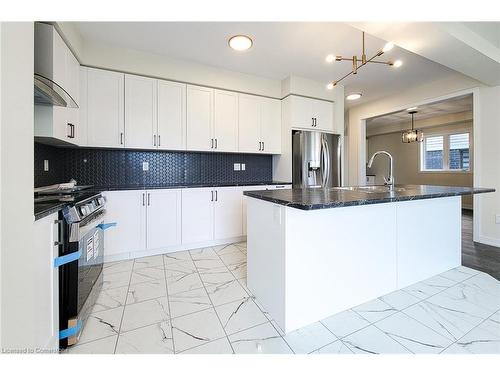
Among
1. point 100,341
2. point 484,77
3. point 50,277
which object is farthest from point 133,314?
point 484,77

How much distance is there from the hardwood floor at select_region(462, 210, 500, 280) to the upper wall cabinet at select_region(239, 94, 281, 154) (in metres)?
2.84

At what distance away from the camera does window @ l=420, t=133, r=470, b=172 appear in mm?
5805

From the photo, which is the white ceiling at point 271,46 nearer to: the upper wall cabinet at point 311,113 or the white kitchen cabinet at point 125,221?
the upper wall cabinet at point 311,113

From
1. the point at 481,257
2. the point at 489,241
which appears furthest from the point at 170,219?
the point at 489,241

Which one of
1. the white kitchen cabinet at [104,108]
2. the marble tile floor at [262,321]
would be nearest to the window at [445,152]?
the marble tile floor at [262,321]

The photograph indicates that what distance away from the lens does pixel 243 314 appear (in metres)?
1.62

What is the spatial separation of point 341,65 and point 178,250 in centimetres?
346

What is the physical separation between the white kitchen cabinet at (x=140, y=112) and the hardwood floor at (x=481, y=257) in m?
4.05

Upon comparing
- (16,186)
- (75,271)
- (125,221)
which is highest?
(16,186)

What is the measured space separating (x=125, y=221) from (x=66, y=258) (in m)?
1.46

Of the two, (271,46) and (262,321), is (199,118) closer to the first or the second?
(271,46)

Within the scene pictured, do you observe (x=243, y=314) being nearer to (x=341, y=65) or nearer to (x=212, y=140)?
(x=212, y=140)

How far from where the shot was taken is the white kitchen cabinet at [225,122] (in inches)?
133

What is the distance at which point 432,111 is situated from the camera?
5.45 meters
